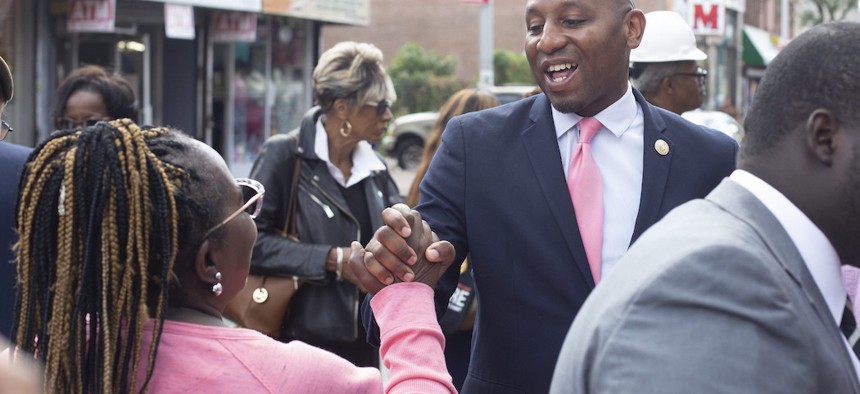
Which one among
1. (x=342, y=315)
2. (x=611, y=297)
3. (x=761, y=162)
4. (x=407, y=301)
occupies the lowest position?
(x=342, y=315)

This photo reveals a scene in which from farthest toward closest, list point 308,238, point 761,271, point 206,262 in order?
point 308,238 → point 206,262 → point 761,271

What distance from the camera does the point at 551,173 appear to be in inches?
113

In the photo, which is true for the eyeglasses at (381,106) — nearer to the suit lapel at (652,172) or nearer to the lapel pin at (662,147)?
the suit lapel at (652,172)

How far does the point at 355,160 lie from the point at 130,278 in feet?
10.3

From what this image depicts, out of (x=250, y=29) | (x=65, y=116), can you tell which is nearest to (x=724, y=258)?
(x=65, y=116)

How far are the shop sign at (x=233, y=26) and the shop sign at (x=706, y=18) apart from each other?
22.9 ft

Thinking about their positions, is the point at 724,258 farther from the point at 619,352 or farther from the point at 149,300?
the point at 149,300

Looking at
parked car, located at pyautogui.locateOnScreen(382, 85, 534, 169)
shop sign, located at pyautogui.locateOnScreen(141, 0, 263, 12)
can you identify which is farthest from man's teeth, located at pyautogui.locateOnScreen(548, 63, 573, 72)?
parked car, located at pyautogui.locateOnScreen(382, 85, 534, 169)

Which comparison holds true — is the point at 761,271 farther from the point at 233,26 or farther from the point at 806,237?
the point at 233,26

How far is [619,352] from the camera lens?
1557 mm

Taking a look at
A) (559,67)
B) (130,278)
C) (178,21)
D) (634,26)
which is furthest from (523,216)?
(178,21)

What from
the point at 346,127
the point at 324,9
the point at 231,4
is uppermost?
the point at 324,9

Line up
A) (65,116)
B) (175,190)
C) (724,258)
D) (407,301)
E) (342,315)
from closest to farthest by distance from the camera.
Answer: (724,258) < (175,190) < (407,301) < (342,315) < (65,116)

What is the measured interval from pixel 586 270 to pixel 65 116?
3.56 meters
